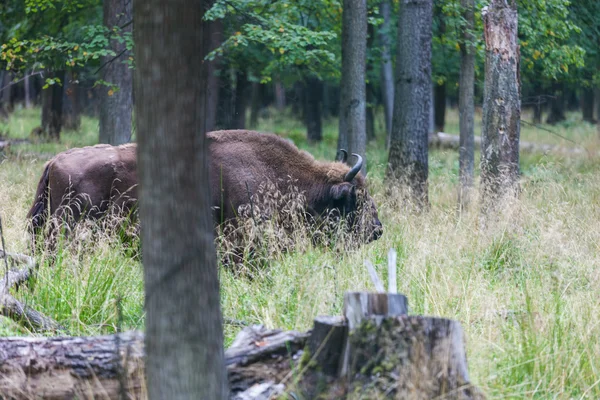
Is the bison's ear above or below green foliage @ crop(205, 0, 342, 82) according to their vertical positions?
below

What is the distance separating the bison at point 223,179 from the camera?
8.21 meters

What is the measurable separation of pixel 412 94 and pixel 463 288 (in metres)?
6.23

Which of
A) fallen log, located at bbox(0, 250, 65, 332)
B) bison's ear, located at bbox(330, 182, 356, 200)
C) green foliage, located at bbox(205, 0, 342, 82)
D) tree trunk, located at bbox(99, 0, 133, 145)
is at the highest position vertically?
green foliage, located at bbox(205, 0, 342, 82)

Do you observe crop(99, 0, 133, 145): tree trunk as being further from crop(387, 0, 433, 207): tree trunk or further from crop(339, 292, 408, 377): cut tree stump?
crop(339, 292, 408, 377): cut tree stump

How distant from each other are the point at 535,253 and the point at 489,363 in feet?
9.96

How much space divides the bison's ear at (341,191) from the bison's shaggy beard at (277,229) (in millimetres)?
145

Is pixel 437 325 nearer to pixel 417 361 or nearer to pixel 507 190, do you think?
pixel 417 361

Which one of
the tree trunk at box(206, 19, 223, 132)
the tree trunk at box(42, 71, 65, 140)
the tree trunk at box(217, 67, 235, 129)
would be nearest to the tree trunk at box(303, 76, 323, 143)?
the tree trunk at box(42, 71, 65, 140)

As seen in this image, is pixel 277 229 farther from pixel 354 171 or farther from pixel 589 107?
pixel 589 107

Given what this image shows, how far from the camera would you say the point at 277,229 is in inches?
315

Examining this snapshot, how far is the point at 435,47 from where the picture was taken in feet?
68.9

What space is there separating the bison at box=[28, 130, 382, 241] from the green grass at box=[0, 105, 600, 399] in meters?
0.53

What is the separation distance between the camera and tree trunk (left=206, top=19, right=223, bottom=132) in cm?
1488

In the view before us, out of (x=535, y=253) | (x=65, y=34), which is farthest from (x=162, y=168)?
(x=65, y=34)
